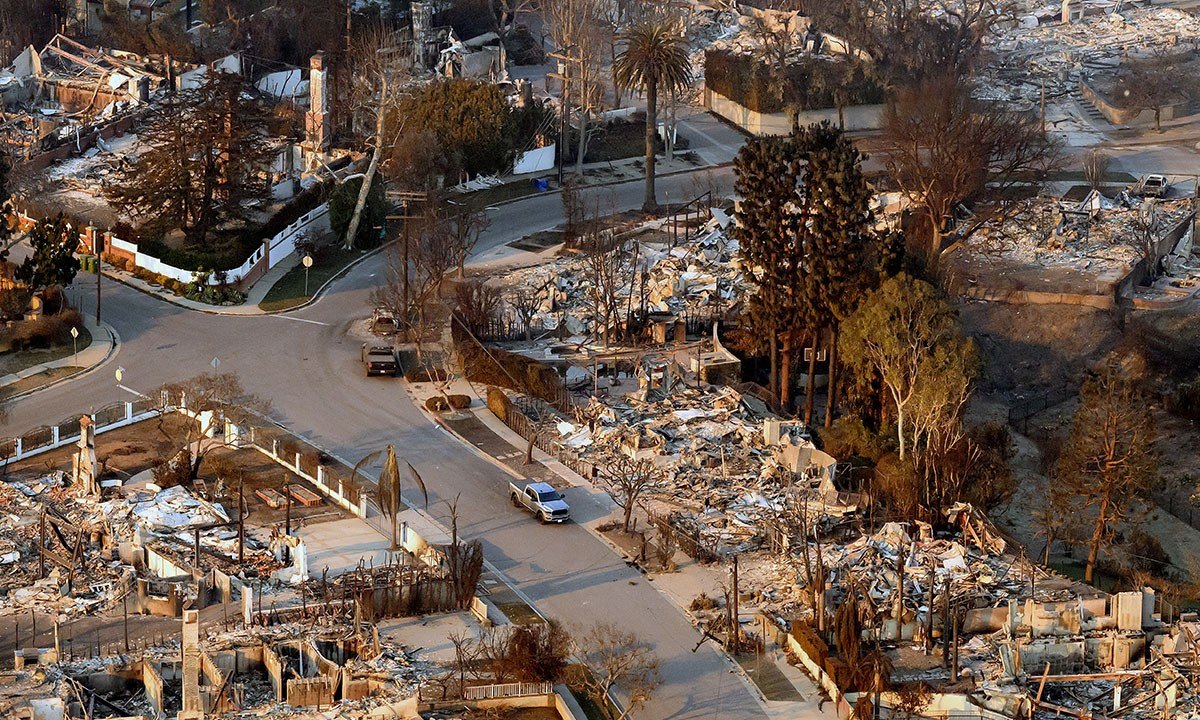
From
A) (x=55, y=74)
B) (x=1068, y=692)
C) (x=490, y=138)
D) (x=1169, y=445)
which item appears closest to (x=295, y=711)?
(x=1068, y=692)

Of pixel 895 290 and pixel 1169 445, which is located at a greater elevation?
pixel 895 290

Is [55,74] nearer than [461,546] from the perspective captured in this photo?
No

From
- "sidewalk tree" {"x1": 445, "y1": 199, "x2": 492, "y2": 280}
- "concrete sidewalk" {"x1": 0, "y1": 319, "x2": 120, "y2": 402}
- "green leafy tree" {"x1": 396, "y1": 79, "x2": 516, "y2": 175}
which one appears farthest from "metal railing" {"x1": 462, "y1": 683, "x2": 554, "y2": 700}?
"green leafy tree" {"x1": 396, "y1": 79, "x2": 516, "y2": 175}

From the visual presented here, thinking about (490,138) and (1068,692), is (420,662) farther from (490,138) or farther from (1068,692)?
(490,138)

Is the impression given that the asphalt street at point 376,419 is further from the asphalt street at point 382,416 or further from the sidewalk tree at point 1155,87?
the sidewalk tree at point 1155,87

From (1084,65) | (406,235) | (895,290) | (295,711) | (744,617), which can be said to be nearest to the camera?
(295,711)

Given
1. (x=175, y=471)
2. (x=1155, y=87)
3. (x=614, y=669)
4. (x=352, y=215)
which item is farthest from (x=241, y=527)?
(x=1155, y=87)
